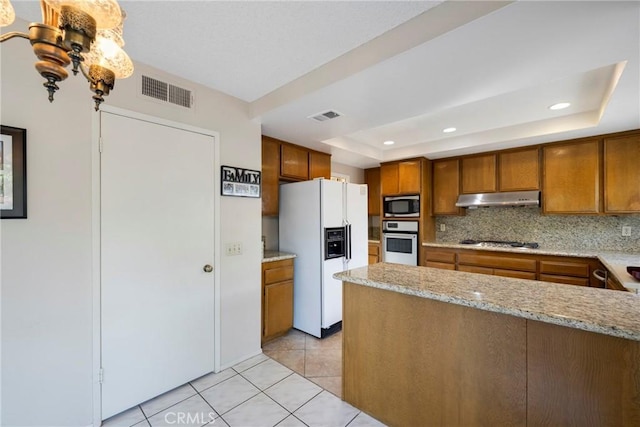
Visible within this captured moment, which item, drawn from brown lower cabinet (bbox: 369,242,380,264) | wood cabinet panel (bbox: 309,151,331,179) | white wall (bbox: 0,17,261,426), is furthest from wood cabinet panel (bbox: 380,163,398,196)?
white wall (bbox: 0,17,261,426)

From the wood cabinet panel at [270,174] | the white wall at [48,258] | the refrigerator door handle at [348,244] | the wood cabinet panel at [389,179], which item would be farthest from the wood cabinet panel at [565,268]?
the white wall at [48,258]

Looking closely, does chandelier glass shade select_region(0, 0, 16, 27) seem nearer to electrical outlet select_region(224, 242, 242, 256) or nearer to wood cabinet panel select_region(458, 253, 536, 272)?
electrical outlet select_region(224, 242, 242, 256)

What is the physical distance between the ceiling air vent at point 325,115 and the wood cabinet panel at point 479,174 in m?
2.55

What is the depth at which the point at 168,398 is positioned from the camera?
1978 mm

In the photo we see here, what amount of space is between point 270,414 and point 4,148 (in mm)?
2145

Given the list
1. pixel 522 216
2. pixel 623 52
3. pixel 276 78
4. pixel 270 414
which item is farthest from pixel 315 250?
pixel 522 216

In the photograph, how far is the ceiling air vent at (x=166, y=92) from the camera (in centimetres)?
194

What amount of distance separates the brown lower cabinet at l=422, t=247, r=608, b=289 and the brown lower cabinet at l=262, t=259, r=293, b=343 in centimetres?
225

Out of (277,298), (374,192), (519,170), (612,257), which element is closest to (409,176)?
(374,192)

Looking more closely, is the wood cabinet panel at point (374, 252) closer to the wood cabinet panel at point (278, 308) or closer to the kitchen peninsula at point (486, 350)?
the wood cabinet panel at point (278, 308)

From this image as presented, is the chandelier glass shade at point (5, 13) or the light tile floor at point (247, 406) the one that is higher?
Result: the chandelier glass shade at point (5, 13)

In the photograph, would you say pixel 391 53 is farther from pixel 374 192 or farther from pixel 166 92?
pixel 374 192

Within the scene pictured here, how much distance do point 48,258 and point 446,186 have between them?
14.7ft

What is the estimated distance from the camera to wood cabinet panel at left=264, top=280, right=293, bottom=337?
2.83 m
